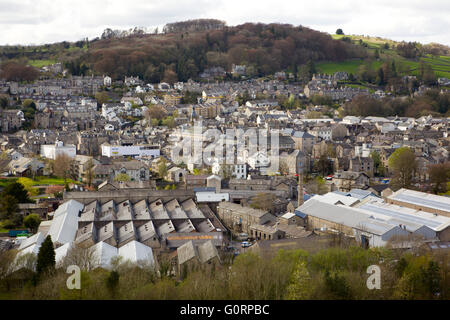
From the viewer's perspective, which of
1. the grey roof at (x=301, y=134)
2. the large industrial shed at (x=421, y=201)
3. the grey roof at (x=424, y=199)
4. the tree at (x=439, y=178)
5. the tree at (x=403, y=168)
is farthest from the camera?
the grey roof at (x=301, y=134)

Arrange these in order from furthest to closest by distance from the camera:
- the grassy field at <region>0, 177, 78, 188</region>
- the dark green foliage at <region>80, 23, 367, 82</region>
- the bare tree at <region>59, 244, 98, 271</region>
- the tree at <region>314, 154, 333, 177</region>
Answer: the dark green foliage at <region>80, 23, 367, 82</region>, the tree at <region>314, 154, 333, 177</region>, the grassy field at <region>0, 177, 78, 188</region>, the bare tree at <region>59, 244, 98, 271</region>

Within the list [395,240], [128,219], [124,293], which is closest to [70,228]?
[128,219]

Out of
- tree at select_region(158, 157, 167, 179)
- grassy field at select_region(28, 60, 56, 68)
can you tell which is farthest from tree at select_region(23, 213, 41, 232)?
grassy field at select_region(28, 60, 56, 68)

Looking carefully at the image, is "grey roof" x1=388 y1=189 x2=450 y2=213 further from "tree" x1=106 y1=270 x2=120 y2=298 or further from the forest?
"tree" x1=106 y1=270 x2=120 y2=298

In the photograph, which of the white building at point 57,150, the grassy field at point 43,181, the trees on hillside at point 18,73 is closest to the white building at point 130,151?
the white building at point 57,150

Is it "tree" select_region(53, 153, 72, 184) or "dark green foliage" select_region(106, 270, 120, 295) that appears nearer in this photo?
"dark green foliage" select_region(106, 270, 120, 295)

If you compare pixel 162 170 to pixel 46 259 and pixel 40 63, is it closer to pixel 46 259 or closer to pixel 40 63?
pixel 46 259

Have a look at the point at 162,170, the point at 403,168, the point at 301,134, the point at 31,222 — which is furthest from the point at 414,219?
the point at 301,134

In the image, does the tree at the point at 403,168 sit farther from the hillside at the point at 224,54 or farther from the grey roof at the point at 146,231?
the hillside at the point at 224,54
